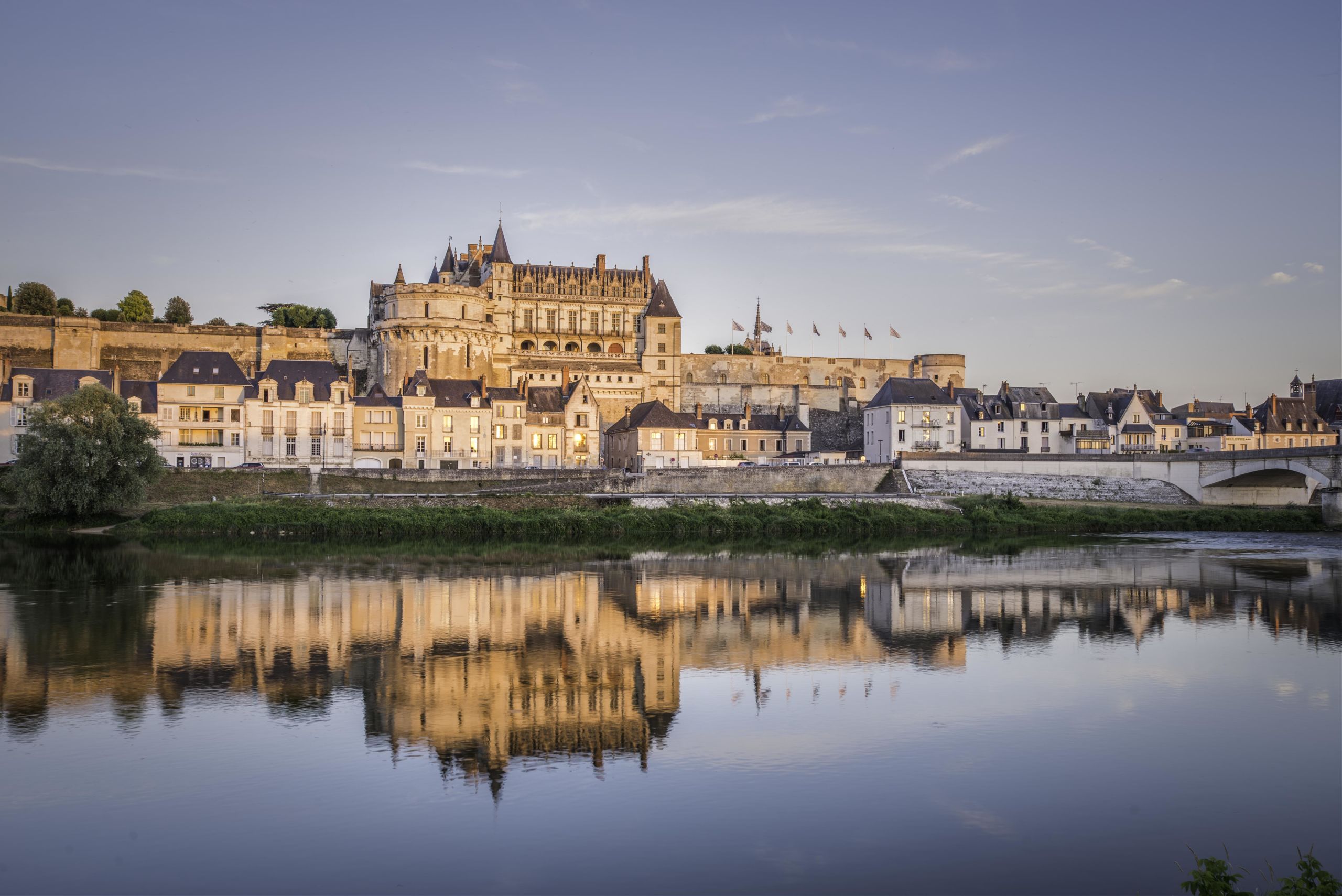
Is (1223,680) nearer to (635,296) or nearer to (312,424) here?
(312,424)

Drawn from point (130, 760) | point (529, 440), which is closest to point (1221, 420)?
point (529, 440)

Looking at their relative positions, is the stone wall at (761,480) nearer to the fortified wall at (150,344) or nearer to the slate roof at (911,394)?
the slate roof at (911,394)

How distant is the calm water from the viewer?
306 inches

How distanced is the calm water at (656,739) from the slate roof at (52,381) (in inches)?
885

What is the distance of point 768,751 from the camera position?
33.8 feet

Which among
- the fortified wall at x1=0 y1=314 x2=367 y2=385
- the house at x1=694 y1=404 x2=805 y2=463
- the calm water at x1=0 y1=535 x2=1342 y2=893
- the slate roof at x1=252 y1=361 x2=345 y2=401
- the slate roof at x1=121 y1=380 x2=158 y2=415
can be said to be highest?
the fortified wall at x1=0 y1=314 x2=367 y2=385

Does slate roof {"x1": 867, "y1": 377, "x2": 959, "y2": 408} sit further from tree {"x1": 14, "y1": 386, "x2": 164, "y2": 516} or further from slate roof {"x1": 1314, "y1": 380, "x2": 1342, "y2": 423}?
tree {"x1": 14, "y1": 386, "x2": 164, "y2": 516}

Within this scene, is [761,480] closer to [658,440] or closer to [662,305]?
[658,440]

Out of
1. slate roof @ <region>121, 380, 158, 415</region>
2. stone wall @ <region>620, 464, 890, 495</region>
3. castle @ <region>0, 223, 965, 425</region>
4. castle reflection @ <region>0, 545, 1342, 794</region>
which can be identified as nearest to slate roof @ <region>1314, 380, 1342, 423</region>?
castle @ <region>0, 223, 965, 425</region>

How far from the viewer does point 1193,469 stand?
130ft

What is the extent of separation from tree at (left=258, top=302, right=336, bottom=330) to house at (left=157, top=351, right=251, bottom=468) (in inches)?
792

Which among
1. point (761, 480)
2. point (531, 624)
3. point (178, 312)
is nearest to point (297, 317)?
point (178, 312)

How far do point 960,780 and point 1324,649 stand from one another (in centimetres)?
864

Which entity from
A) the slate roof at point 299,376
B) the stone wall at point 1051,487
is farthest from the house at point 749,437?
the slate roof at point 299,376
